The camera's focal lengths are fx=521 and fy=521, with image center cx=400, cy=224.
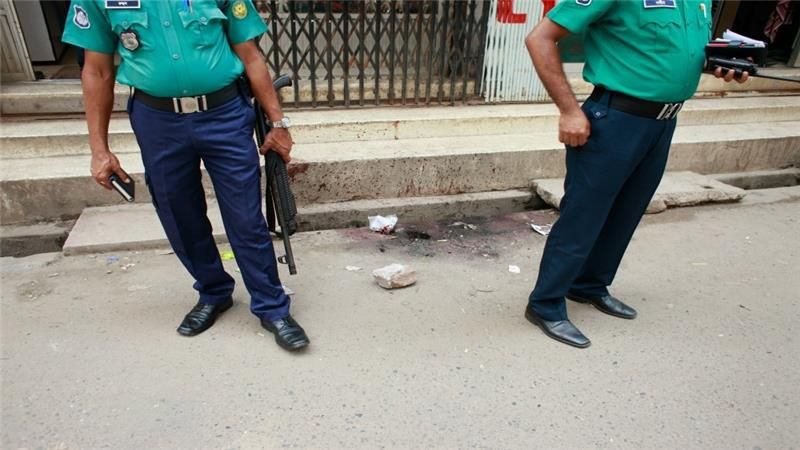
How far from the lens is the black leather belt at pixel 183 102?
2123mm

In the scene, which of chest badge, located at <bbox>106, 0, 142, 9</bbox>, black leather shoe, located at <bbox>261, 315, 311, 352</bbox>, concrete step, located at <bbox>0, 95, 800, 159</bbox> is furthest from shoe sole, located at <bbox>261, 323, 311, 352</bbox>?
concrete step, located at <bbox>0, 95, 800, 159</bbox>

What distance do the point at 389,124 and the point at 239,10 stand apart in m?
2.40

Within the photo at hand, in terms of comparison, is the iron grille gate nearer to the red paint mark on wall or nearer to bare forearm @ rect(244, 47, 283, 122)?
the red paint mark on wall

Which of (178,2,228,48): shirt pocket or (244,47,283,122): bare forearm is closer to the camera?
(178,2,228,48): shirt pocket

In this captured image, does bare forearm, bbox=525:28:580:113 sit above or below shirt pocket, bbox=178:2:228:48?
below

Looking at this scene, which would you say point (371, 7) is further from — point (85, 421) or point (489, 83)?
point (85, 421)

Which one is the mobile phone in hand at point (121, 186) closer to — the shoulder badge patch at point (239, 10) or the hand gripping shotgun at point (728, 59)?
the shoulder badge patch at point (239, 10)

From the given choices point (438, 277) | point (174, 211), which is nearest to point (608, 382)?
point (438, 277)

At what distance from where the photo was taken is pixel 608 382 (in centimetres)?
239

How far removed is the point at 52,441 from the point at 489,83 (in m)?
4.42

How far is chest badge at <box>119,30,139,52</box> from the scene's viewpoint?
1996 millimetres

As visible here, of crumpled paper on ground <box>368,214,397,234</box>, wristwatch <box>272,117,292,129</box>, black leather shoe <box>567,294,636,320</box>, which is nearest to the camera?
wristwatch <box>272,117,292,129</box>

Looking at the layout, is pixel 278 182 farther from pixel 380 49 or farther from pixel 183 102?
pixel 380 49

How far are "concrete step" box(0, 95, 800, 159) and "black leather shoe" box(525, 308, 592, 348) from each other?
7.67 feet
